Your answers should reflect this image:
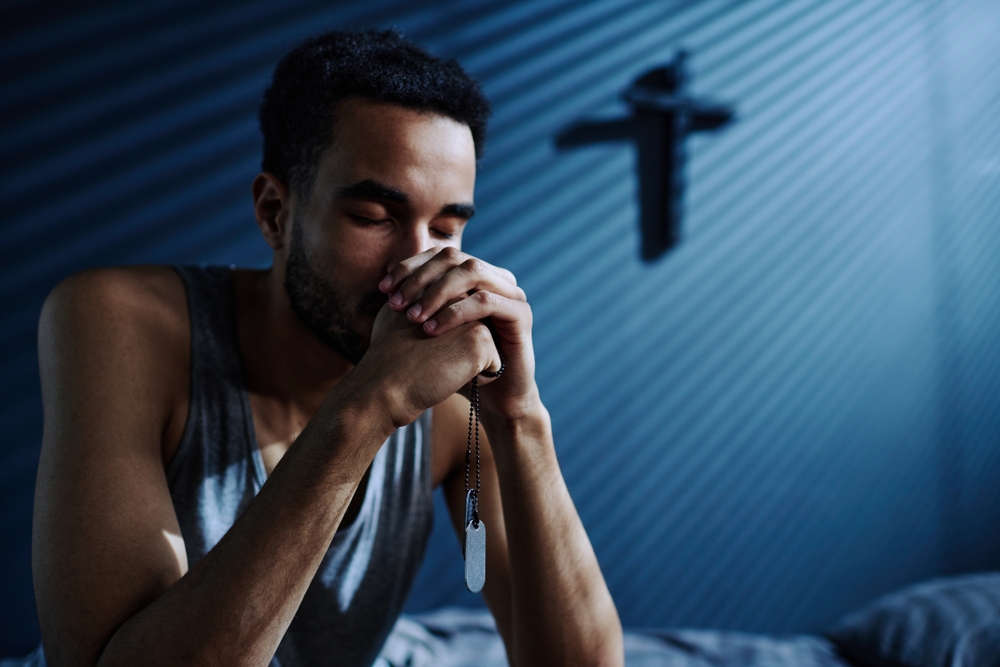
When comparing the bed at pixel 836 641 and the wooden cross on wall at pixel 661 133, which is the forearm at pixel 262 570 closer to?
the bed at pixel 836 641

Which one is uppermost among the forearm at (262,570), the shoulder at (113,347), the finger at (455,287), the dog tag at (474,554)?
the finger at (455,287)

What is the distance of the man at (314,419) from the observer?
741 millimetres

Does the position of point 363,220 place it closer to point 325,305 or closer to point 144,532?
point 325,305

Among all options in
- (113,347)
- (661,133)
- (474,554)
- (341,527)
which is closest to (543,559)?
(474,554)

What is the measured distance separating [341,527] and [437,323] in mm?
443

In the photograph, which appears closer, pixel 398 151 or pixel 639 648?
pixel 398 151

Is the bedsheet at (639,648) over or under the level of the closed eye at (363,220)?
under

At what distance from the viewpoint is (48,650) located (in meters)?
0.78

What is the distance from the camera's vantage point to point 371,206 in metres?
0.97

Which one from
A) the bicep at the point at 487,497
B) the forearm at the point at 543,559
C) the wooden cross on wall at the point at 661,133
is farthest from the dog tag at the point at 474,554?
the wooden cross on wall at the point at 661,133

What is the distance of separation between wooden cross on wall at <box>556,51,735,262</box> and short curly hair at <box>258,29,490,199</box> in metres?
0.91

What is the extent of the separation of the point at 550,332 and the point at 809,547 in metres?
1.19

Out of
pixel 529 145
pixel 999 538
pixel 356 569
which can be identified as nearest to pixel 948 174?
pixel 999 538

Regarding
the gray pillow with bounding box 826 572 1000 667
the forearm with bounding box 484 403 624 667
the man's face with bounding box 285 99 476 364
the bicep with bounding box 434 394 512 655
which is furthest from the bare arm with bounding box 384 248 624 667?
the gray pillow with bounding box 826 572 1000 667
